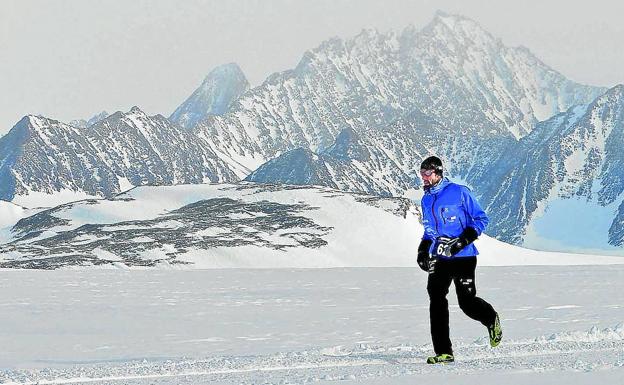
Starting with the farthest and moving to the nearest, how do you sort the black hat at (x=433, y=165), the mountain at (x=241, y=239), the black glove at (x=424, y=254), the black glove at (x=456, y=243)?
the mountain at (x=241, y=239) < the black hat at (x=433, y=165) < the black glove at (x=424, y=254) < the black glove at (x=456, y=243)

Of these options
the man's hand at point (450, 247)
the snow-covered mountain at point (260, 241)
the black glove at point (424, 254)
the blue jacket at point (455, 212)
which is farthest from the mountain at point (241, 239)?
the man's hand at point (450, 247)

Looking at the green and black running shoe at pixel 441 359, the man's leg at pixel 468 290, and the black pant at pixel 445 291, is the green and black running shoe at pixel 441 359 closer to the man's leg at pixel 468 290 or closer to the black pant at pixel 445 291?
the black pant at pixel 445 291

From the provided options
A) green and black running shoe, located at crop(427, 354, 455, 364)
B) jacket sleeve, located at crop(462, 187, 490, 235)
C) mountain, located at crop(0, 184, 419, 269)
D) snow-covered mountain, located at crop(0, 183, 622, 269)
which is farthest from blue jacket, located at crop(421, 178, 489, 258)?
snow-covered mountain, located at crop(0, 183, 622, 269)

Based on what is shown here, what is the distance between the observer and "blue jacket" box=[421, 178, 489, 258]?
466 inches

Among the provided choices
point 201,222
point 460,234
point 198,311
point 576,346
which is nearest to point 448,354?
point 460,234

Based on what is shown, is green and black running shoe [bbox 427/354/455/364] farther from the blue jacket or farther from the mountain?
the mountain

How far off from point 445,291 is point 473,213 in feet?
3.91

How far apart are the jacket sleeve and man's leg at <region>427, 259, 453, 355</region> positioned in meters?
0.67

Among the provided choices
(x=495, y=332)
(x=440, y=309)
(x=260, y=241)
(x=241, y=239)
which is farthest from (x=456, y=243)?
(x=241, y=239)

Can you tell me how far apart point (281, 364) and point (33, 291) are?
99.5 feet

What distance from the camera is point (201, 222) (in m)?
186

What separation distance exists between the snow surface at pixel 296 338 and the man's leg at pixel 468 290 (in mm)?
643

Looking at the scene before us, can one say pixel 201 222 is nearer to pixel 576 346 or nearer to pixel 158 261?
pixel 158 261

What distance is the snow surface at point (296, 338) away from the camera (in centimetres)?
1055
